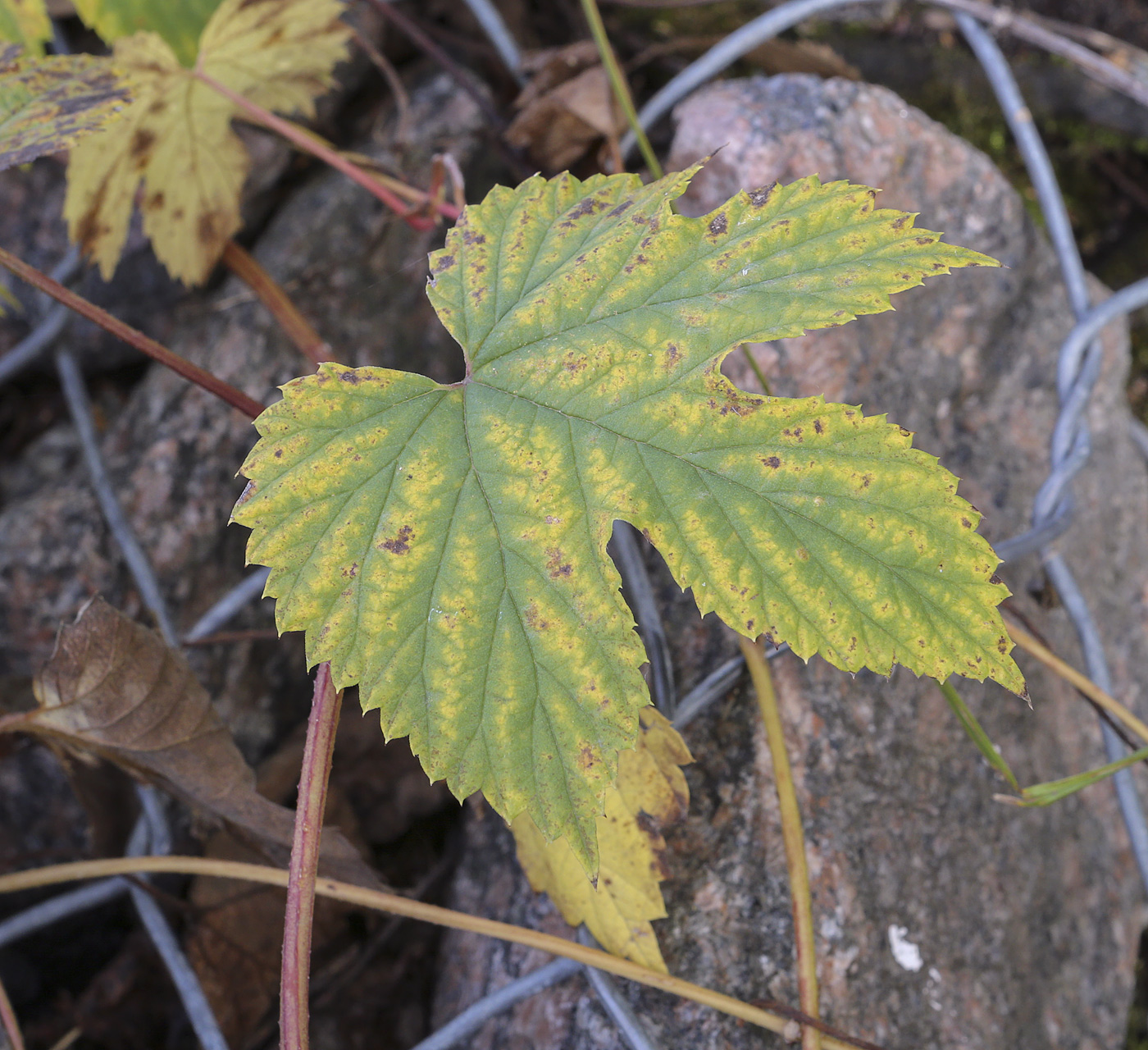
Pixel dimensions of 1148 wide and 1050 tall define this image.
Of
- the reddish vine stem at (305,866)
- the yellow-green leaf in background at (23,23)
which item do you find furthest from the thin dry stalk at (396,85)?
the reddish vine stem at (305,866)

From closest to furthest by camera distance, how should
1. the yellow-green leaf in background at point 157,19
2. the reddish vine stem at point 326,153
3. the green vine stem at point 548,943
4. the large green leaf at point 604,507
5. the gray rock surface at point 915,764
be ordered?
1. the large green leaf at point 604,507
2. the green vine stem at point 548,943
3. the gray rock surface at point 915,764
4. the reddish vine stem at point 326,153
5. the yellow-green leaf in background at point 157,19

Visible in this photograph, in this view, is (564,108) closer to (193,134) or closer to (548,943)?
(193,134)

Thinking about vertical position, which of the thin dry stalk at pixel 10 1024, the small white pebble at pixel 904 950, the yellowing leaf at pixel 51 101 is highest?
the yellowing leaf at pixel 51 101

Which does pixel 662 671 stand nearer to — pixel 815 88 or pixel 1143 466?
pixel 815 88

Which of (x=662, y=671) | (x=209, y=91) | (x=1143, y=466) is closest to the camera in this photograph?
(x=662, y=671)

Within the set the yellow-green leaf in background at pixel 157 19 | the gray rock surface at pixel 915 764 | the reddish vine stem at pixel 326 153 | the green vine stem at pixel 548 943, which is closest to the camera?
the green vine stem at pixel 548 943

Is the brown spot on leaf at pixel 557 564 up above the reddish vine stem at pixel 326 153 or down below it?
below

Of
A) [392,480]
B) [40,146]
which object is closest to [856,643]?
[392,480]

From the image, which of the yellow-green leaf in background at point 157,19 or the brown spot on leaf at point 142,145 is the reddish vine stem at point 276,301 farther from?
the yellow-green leaf in background at point 157,19

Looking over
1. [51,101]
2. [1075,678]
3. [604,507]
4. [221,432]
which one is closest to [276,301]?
[221,432]
